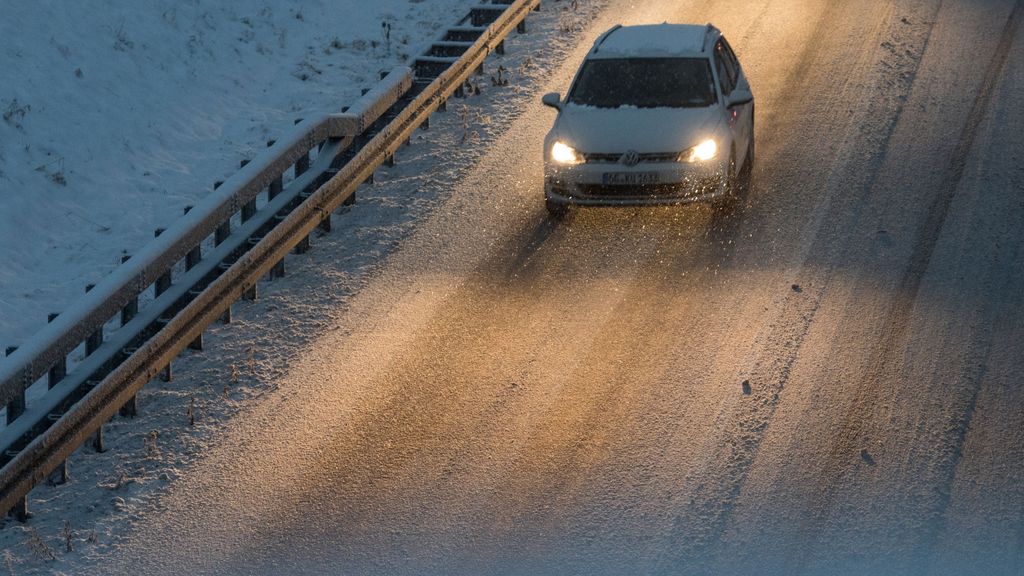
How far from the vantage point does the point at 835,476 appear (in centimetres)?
952

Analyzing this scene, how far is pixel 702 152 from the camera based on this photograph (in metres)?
13.3

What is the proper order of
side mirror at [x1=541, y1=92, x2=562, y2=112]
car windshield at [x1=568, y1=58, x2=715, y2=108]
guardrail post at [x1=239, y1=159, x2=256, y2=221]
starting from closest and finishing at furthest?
guardrail post at [x1=239, y1=159, x2=256, y2=221] → car windshield at [x1=568, y1=58, x2=715, y2=108] → side mirror at [x1=541, y1=92, x2=562, y2=112]

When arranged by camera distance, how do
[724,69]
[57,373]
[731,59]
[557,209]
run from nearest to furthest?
1. [57,373]
2. [557,209]
3. [724,69]
4. [731,59]

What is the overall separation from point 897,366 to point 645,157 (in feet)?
11.5

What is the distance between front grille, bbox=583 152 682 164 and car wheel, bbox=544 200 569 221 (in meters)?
0.63

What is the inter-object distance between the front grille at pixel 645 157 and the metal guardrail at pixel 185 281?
2.47 m

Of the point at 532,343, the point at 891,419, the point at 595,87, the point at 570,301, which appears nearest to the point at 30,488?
the point at 532,343

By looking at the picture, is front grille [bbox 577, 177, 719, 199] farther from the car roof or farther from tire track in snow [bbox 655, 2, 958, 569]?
the car roof

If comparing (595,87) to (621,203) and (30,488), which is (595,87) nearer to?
(621,203)

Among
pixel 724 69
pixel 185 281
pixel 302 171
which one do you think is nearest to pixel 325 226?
pixel 302 171

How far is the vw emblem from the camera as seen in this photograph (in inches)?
522

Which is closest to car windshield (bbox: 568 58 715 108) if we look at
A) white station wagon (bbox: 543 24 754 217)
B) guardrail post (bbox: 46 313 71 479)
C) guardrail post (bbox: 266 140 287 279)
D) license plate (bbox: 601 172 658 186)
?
white station wagon (bbox: 543 24 754 217)

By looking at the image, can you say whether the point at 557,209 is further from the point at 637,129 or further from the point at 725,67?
the point at 725,67

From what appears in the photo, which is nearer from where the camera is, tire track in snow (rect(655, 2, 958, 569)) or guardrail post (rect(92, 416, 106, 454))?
tire track in snow (rect(655, 2, 958, 569))
